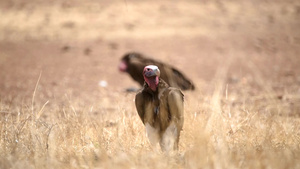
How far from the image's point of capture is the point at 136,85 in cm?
1019

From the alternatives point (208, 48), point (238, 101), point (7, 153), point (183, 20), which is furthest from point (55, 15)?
point (7, 153)

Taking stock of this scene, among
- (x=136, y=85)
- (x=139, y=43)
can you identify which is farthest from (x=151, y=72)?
(x=139, y=43)

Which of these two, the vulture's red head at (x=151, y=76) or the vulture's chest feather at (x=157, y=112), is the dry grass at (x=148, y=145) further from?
the vulture's red head at (x=151, y=76)

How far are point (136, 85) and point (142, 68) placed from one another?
2.30m

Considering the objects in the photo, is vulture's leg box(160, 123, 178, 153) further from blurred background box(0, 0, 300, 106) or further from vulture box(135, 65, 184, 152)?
blurred background box(0, 0, 300, 106)

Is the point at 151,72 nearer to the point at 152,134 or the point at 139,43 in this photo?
the point at 152,134

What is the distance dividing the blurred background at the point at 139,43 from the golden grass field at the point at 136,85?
40 mm

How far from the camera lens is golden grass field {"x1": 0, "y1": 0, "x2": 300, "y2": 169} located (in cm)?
365

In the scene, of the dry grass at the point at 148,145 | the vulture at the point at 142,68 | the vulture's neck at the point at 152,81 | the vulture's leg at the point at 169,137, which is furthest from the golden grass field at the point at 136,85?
the vulture's neck at the point at 152,81

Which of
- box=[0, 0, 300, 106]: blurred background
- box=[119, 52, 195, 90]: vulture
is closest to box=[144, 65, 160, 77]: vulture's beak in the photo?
box=[119, 52, 195, 90]: vulture

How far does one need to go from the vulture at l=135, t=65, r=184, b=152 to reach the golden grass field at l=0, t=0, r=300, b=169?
0.14 metres

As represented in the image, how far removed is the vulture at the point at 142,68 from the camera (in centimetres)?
726

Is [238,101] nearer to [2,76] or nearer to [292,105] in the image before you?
[292,105]

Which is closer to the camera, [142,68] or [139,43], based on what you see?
[142,68]
